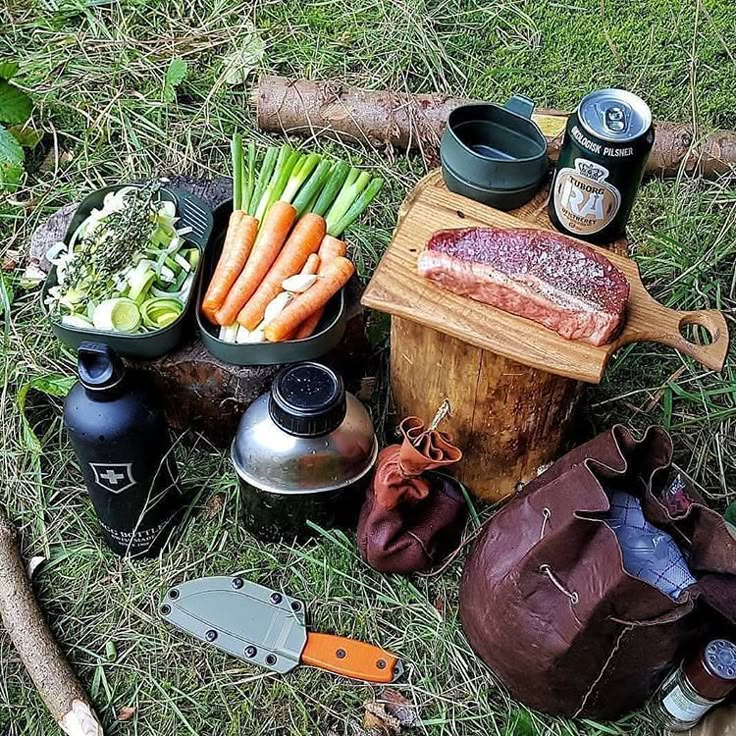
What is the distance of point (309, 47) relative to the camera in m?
3.82

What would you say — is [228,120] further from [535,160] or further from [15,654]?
[15,654]

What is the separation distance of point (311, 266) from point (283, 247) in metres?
0.14

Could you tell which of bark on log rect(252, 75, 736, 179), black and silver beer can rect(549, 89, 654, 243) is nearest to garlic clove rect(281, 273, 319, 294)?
black and silver beer can rect(549, 89, 654, 243)

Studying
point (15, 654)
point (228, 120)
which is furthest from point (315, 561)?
point (228, 120)

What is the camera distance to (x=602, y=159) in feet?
6.82

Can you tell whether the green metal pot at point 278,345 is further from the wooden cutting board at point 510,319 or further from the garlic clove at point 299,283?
the wooden cutting board at point 510,319

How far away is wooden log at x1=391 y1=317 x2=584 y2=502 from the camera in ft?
7.31

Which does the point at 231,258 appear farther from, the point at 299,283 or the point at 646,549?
the point at 646,549

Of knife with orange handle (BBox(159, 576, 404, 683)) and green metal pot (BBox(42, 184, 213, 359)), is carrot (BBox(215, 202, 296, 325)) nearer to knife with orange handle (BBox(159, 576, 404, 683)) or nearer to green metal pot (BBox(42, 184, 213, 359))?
green metal pot (BBox(42, 184, 213, 359))

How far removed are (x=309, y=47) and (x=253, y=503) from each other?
7.59ft

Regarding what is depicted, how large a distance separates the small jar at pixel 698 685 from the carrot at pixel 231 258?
1.56 m

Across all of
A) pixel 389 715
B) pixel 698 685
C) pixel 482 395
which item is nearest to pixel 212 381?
pixel 482 395

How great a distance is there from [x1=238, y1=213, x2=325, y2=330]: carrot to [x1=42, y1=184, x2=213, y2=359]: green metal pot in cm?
18

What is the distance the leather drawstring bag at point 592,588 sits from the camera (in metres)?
1.83
